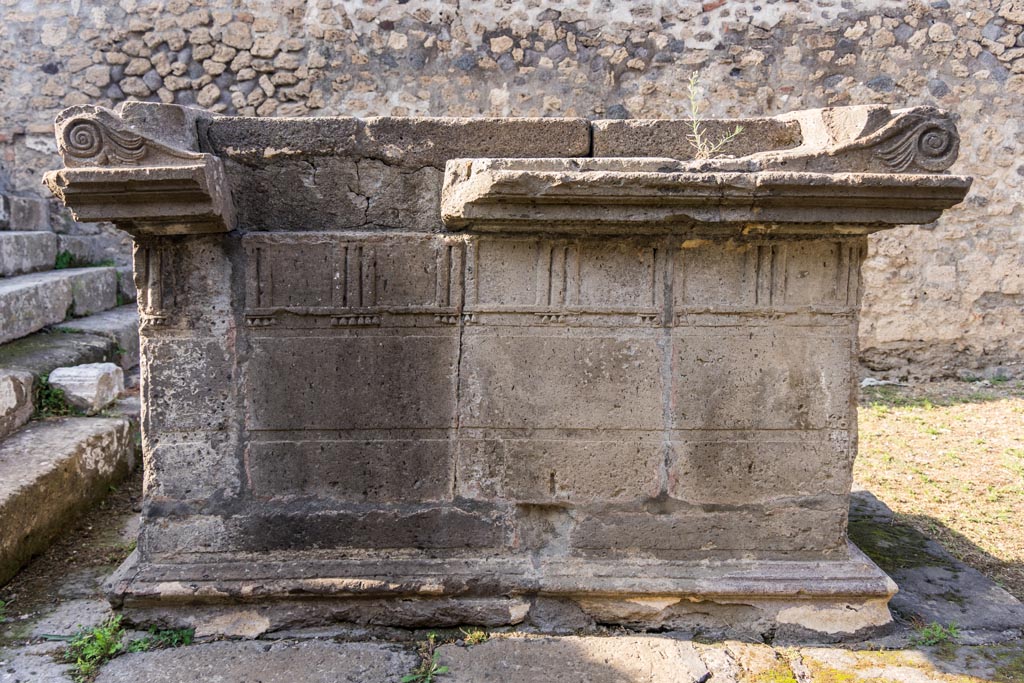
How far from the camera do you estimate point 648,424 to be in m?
2.60

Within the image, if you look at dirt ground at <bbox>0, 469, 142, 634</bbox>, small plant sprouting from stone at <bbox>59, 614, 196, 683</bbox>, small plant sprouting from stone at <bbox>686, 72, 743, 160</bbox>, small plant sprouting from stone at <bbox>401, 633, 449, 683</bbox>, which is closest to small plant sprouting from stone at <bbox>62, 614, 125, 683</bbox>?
small plant sprouting from stone at <bbox>59, 614, 196, 683</bbox>

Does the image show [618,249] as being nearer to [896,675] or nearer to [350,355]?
[350,355]

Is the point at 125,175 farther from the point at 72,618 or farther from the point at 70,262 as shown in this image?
the point at 70,262

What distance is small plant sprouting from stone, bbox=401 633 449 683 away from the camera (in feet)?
7.49

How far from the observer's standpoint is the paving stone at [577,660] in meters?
2.31

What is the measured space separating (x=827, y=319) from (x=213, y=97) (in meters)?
6.23

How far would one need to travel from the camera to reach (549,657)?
7.91ft

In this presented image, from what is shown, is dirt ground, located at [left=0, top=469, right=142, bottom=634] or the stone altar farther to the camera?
dirt ground, located at [left=0, top=469, right=142, bottom=634]

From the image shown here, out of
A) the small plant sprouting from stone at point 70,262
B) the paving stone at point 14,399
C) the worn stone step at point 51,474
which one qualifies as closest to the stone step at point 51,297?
the small plant sprouting from stone at point 70,262

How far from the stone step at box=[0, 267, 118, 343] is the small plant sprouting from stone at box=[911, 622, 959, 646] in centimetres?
484

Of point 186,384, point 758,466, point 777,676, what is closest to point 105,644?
point 186,384

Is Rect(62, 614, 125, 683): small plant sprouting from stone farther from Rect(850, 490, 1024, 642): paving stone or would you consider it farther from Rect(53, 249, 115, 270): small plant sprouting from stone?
Rect(53, 249, 115, 270): small plant sprouting from stone

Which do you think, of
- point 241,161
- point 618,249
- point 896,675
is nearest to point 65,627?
point 241,161

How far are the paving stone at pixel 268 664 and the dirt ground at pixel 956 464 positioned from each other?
2431 mm
